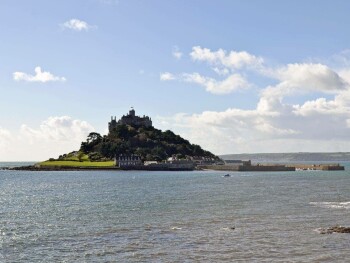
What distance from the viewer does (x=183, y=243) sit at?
46031mm

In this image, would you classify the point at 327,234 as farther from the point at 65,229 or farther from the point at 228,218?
the point at 65,229

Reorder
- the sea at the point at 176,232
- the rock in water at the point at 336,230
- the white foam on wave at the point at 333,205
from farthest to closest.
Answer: the white foam on wave at the point at 333,205, the rock in water at the point at 336,230, the sea at the point at 176,232

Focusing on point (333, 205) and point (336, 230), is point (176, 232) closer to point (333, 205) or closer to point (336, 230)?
point (336, 230)

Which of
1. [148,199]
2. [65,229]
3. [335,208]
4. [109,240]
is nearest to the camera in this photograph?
[109,240]

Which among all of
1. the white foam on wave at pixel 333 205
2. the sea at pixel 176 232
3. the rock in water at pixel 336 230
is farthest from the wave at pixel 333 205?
the rock in water at pixel 336 230

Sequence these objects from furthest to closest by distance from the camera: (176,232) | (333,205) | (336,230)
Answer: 1. (333,205)
2. (176,232)
3. (336,230)

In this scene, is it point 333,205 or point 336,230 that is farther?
point 333,205

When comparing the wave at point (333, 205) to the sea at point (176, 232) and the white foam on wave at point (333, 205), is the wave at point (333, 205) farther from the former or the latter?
the sea at point (176, 232)

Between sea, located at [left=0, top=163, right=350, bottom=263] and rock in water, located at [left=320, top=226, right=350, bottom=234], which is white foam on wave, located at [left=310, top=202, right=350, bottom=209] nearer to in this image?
sea, located at [left=0, top=163, right=350, bottom=263]

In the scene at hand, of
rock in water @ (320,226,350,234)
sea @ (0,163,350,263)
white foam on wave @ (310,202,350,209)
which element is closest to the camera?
sea @ (0,163,350,263)

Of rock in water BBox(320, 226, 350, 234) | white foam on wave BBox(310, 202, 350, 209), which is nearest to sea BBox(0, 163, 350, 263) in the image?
white foam on wave BBox(310, 202, 350, 209)

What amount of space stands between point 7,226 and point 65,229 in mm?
8223

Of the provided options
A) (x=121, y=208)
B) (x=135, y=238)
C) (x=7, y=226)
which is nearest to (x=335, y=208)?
(x=121, y=208)

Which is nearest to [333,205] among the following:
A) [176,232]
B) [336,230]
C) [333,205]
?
[333,205]
